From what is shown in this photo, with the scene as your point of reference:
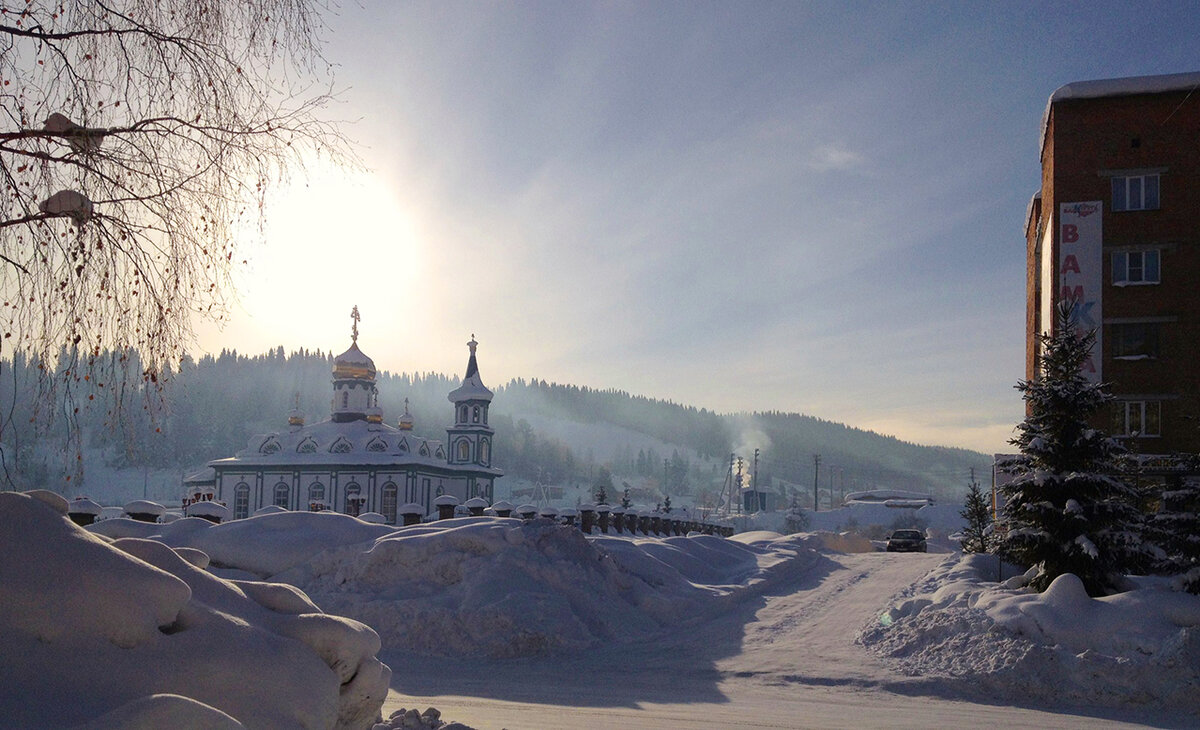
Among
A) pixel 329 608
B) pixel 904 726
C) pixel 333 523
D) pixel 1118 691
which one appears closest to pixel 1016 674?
pixel 1118 691

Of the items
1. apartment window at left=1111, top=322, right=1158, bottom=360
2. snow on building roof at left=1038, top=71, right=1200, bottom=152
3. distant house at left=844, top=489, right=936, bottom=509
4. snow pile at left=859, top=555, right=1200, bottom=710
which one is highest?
snow on building roof at left=1038, top=71, right=1200, bottom=152

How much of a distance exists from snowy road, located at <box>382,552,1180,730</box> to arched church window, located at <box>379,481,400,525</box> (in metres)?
38.2

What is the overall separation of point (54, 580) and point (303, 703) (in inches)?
61.6

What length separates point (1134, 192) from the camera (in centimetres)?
2961

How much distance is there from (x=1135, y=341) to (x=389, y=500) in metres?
38.8

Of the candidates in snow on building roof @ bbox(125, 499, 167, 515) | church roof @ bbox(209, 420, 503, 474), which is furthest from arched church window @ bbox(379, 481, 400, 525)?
snow on building roof @ bbox(125, 499, 167, 515)

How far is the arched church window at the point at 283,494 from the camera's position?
54.8 metres

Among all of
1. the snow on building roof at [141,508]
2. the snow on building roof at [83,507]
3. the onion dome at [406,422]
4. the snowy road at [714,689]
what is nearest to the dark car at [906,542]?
the onion dome at [406,422]

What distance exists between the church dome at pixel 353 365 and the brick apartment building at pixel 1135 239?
41284 millimetres

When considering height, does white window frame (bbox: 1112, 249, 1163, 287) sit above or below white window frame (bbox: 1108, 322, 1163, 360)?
above

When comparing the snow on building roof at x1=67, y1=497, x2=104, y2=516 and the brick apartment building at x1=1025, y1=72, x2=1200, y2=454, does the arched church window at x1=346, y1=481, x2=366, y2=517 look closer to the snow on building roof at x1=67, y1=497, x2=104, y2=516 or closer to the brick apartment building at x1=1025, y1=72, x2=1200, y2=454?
the snow on building roof at x1=67, y1=497, x2=104, y2=516

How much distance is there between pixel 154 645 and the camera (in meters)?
5.31

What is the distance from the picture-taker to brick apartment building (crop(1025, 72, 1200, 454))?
1127 inches

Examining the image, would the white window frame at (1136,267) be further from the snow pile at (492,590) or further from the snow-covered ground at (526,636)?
the snow pile at (492,590)
